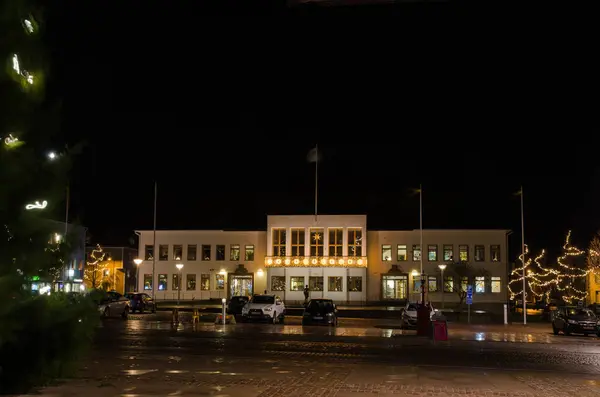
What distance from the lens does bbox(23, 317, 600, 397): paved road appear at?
40.5ft

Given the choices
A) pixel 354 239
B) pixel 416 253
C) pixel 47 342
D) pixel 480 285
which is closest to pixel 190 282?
pixel 354 239

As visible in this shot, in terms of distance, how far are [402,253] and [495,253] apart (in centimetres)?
886

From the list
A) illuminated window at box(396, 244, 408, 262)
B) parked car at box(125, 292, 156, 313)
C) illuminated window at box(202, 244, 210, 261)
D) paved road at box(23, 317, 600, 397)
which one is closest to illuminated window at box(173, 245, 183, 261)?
illuminated window at box(202, 244, 210, 261)

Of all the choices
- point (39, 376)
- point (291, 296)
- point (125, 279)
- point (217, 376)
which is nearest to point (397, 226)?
point (291, 296)

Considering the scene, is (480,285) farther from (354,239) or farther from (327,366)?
(327,366)

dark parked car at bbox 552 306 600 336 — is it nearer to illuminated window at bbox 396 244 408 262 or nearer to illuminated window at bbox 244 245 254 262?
illuminated window at bbox 396 244 408 262

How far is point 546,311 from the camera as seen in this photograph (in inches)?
1967

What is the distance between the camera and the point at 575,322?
3338 centimetres

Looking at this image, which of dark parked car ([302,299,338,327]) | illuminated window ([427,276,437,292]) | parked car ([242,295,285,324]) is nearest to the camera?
dark parked car ([302,299,338,327])

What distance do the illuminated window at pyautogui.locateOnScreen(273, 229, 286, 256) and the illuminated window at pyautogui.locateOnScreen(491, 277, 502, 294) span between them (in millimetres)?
20286

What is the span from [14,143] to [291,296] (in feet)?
189

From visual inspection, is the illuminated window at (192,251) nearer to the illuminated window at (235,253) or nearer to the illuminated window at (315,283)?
the illuminated window at (235,253)

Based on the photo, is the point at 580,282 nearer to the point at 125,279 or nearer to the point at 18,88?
the point at 125,279

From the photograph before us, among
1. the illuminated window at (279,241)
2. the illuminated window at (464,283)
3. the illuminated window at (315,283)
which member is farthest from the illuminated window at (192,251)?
the illuminated window at (464,283)
